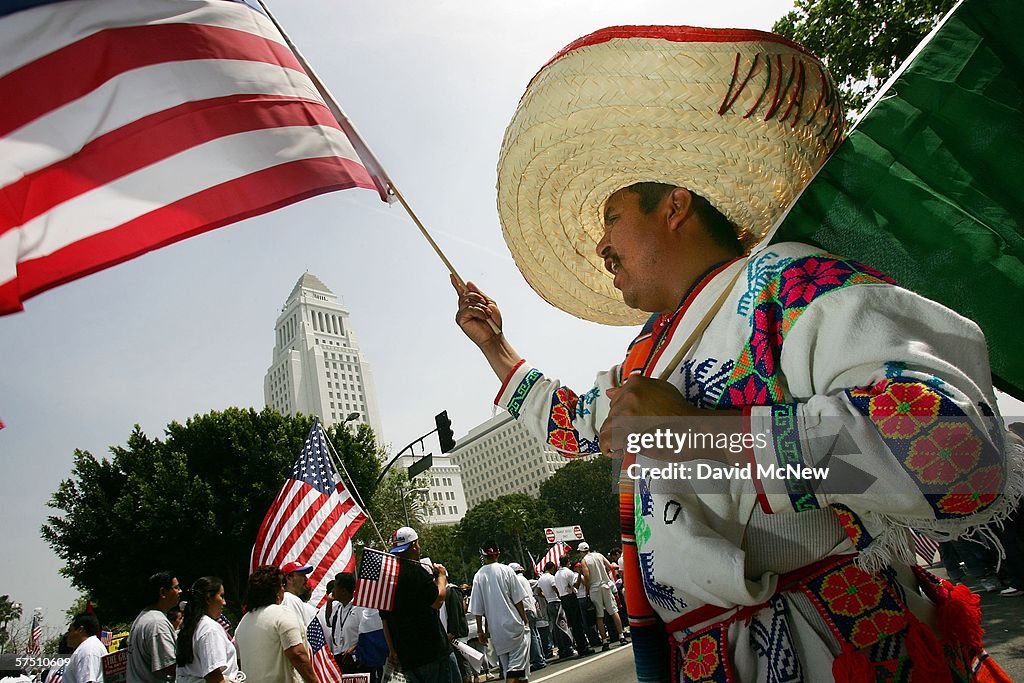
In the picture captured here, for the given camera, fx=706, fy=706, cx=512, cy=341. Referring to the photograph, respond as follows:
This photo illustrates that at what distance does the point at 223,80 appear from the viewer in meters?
2.98

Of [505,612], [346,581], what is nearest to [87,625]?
[346,581]

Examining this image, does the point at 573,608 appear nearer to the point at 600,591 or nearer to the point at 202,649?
the point at 600,591

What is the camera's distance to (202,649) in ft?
18.1

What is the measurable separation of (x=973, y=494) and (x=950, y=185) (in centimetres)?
117

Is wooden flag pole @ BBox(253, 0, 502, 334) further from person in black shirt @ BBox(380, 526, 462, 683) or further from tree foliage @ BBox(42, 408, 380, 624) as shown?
tree foliage @ BBox(42, 408, 380, 624)

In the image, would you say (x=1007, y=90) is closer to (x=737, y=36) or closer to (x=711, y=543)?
(x=737, y=36)

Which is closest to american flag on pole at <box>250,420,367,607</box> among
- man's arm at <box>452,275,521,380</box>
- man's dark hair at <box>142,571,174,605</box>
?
man's dark hair at <box>142,571,174,605</box>

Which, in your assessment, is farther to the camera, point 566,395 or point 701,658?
point 566,395

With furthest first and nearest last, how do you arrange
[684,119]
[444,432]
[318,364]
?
[318,364] < [444,432] < [684,119]

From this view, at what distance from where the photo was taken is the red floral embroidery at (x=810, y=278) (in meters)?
1.38

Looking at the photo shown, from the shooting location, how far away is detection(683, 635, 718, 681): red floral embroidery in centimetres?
145

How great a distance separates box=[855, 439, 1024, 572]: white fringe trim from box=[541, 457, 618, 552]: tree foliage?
67682mm

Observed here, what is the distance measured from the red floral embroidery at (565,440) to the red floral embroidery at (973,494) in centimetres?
131

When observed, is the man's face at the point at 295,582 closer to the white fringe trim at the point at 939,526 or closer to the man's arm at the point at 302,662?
the man's arm at the point at 302,662
